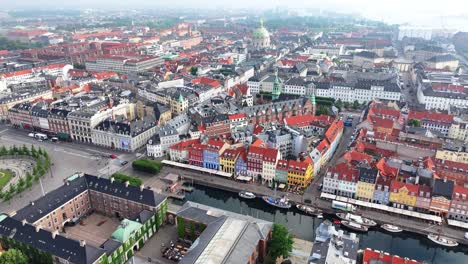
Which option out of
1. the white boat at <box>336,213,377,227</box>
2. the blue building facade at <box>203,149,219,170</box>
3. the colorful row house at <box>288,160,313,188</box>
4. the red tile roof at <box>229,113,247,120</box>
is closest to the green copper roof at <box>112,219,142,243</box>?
the blue building facade at <box>203,149,219,170</box>

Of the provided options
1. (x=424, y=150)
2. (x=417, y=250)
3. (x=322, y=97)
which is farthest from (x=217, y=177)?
(x=322, y=97)

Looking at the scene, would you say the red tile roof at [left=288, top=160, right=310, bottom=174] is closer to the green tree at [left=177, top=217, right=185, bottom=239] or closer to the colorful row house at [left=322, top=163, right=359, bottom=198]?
the colorful row house at [left=322, top=163, right=359, bottom=198]

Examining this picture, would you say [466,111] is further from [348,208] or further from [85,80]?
[85,80]

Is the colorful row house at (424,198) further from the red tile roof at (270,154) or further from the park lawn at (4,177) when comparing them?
the park lawn at (4,177)

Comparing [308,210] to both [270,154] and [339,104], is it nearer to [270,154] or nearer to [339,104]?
[270,154]

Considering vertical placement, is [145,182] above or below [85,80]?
below

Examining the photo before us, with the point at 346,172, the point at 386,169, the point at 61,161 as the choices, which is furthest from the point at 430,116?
the point at 61,161
